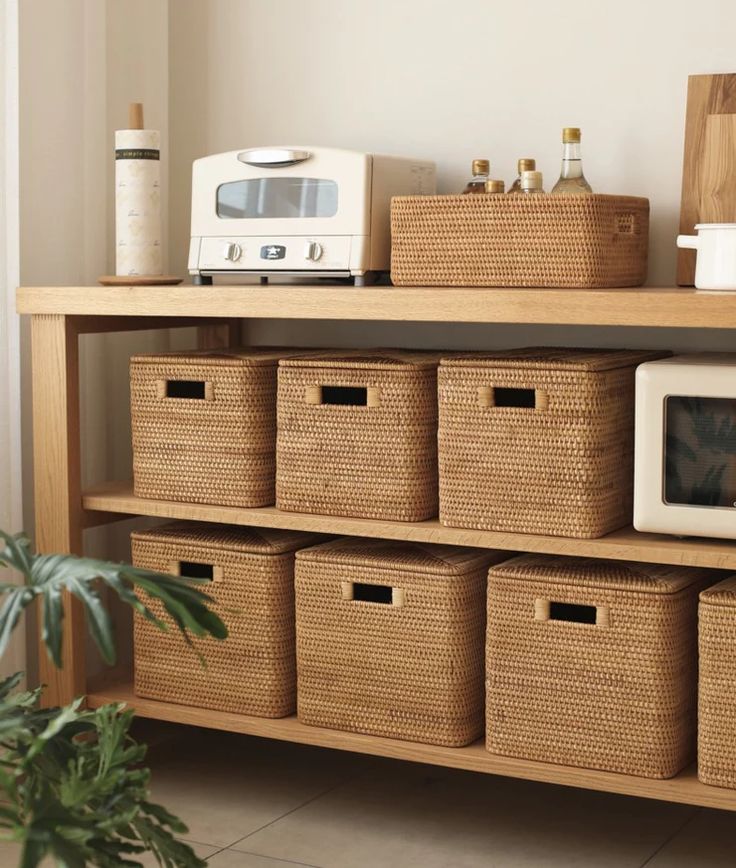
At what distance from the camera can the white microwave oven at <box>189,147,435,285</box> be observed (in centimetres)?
218

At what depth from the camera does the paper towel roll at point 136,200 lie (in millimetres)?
2354

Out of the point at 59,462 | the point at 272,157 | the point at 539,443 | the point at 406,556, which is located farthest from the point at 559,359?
the point at 59,462

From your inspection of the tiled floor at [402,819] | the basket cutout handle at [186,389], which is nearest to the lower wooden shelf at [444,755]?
the tiled floor at [402,819]

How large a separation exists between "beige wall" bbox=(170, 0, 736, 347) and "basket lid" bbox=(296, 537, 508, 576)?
1.51ft

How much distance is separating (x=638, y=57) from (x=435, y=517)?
2.74 feet

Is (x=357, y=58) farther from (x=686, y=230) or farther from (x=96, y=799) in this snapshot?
(x=96, y=799)

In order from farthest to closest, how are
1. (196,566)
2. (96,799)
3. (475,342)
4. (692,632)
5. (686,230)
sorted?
1. (475,342)
2. (196,566)
3. (686,230)
4. (692,632)
5. (96,799)

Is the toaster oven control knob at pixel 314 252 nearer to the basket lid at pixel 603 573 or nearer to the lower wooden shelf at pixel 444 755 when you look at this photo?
the basket lid at pixel 603 573

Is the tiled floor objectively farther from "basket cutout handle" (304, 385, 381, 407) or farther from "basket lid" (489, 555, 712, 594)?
"basket cutout handle" (304, 385, 381, 407)

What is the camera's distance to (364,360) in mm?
2156

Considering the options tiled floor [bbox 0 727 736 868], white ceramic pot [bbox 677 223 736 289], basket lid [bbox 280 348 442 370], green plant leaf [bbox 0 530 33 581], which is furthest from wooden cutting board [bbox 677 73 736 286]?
green plant leaf [bbox 0 530 33 581]

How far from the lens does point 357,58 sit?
2.51 meters

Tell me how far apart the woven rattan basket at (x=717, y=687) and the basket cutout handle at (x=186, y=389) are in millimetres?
859

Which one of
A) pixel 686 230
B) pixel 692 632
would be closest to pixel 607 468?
pixel 692 632
